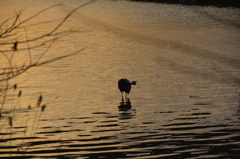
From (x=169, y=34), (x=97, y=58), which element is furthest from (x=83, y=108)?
(x=169, y=34)

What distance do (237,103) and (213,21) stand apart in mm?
30011

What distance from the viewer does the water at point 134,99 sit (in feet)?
36.4

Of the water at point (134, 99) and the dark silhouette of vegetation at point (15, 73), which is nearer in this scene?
the dark silhouette of vegetation at point (15, 73)

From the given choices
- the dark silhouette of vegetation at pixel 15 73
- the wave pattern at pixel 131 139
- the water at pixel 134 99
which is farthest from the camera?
the water at pixel 134 99

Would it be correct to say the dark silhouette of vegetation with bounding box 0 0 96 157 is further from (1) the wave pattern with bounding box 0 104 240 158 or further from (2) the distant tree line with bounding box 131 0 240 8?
(2) the distant tree line with bounding box 131 0 240 8

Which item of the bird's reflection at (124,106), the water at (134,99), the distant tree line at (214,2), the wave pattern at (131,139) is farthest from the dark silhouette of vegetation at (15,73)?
the distant tree line at (214,2)

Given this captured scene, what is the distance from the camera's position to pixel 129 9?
2136 inches

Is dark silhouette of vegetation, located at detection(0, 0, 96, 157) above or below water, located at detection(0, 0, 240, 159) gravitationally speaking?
above

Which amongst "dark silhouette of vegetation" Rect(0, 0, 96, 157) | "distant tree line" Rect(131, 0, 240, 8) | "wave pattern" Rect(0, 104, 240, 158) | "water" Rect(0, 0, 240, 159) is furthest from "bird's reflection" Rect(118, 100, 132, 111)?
"distant tree line" Rect(131, 0, 240, 8)

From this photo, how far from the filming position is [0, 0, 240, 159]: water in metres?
11.1

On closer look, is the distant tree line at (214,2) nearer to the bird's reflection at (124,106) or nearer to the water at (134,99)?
the water at (134,99)

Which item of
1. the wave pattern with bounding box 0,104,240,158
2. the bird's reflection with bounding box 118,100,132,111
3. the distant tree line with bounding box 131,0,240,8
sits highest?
the distant tree line with bounding box 131,0,240,8

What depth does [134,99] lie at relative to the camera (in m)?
16.8

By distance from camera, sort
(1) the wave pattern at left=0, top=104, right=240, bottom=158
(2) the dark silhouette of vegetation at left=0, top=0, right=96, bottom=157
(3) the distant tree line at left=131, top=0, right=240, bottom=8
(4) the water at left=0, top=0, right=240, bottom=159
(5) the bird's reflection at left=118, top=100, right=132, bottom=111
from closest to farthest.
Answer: (2) the dark silhouette of vegetation at left=0, top=0, right=96, bottom=157 → (1) the wave pattern at left=0, top=104, right=240, bottom=158 → (4) the water at left=0, top=0, right=240, bottom=159 → (5) the bird's reflection at left=118, top=100, right=132, bottom=111 → (3) the distant tree line at left=131, top=0, right=240, bottom=8
